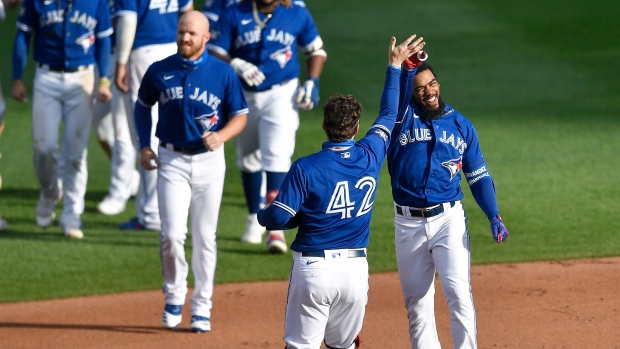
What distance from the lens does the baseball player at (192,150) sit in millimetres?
7223

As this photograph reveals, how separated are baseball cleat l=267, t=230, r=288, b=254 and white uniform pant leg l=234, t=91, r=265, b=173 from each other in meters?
0.61

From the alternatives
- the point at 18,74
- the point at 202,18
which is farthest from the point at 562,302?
the point at 18,74

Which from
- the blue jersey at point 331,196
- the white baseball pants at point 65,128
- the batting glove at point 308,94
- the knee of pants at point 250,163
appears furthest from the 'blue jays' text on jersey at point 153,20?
the blue jersey at point 331,196

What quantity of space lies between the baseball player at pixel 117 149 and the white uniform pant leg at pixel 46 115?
0.78 meters

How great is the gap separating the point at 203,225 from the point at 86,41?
2721mm

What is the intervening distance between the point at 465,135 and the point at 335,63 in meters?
9.32

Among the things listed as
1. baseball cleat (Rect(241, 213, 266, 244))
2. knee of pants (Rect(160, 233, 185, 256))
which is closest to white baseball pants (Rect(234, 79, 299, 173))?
baseball cleat (Rect(241, 213, 266, 244))

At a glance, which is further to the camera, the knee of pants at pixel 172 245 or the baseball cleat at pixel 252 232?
the baseball cleat at pixel 252 232

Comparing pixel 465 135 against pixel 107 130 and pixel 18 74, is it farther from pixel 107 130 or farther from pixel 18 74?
pixel 107 130

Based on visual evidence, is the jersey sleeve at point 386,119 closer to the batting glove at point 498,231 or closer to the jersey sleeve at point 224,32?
the batting glove at point 498,231

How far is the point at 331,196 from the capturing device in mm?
5348

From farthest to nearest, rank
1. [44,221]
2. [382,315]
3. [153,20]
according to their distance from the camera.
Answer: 1. [44,221]
2. [153,20]
3. [382,315]

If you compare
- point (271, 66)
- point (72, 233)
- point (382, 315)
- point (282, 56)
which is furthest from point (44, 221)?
point (382, 315)

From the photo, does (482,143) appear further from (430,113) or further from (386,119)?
(386,119)
